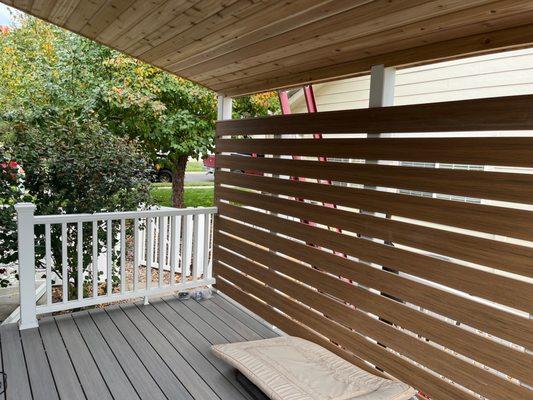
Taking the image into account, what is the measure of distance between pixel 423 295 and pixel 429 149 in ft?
2.65

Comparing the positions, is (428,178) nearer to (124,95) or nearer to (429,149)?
(429,149)

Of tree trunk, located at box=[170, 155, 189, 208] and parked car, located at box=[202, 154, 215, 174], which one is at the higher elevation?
parked car, located at box=[202, 154, 215, 174]

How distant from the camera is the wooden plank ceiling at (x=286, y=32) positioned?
184 cm

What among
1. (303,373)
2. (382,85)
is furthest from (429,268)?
(382,85)

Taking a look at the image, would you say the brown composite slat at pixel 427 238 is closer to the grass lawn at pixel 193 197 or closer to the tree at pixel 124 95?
the tree at pixel 124 95

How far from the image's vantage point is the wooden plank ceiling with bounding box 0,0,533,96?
72.3 inches

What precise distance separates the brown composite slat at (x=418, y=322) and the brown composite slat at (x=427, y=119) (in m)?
0.92

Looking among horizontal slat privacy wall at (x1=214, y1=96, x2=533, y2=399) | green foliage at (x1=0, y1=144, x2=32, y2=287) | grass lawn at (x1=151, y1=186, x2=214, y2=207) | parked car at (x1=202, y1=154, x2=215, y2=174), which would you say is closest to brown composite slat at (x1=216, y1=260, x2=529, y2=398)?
horizontal slat privacy wall at (x1=214, y1=96, x2=533, y2=399)

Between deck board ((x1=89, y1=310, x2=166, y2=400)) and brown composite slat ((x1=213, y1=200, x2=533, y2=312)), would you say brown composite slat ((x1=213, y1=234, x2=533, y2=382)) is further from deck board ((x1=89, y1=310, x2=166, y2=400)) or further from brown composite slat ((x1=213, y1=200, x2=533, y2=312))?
deck board ((x1=89, y1=310, x2=166, y2=400))

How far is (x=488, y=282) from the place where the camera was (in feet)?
6.23

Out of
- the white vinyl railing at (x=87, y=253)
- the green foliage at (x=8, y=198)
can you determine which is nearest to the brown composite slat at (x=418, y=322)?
the white vinyl railing at (x=87, y=253)

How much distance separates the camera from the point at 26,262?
3.17 metres

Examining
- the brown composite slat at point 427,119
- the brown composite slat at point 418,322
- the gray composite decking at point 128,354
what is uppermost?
the brown composite slat at point 427,119

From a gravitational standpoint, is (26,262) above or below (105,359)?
above
